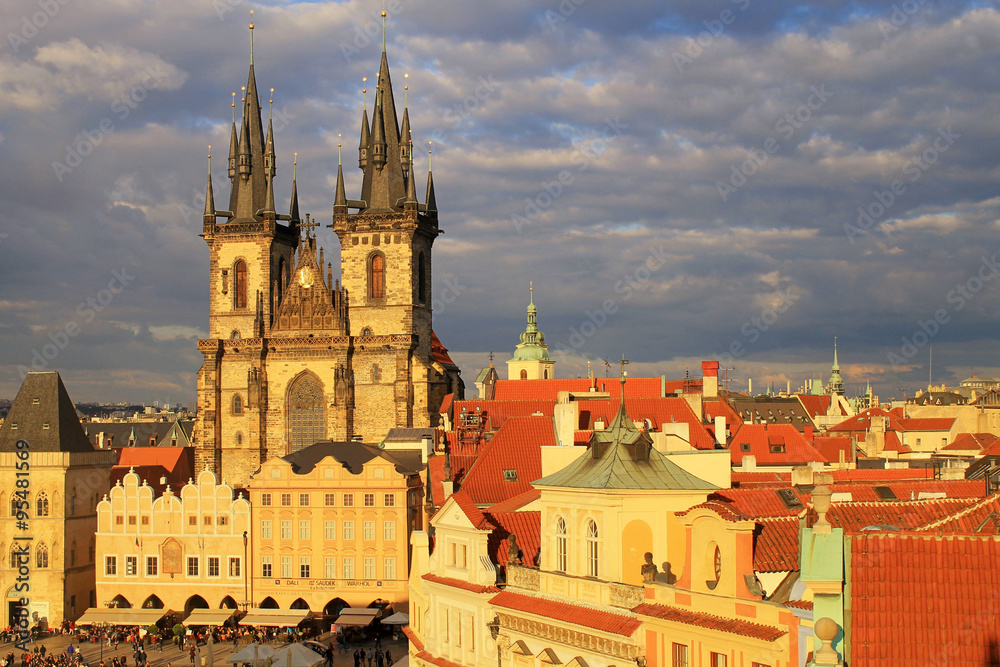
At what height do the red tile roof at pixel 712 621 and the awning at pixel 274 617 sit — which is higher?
the red tile roof at pixel 712 621

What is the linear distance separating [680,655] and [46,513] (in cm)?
5831

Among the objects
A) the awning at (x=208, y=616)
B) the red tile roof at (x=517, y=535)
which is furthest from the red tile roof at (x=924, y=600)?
the awning at (x=208, y=616)

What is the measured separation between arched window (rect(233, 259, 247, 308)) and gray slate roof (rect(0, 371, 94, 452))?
21888mm

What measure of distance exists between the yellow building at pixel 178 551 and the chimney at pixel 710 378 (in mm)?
45638

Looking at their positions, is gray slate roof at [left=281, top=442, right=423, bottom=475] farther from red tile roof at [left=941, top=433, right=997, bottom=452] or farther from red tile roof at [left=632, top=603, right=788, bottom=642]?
red tile roof at [left=632, top=603, right=788, bottom=642]

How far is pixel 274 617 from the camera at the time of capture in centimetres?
6594

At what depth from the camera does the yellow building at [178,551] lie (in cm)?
7119

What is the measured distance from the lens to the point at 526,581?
30516mm

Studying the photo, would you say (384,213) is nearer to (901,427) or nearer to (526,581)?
(901,427)

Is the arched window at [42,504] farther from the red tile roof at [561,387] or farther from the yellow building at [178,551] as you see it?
the red tile roof at [561,387]

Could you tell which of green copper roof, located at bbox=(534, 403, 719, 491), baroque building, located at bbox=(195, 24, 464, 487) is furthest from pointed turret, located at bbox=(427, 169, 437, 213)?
green copper roof, located at bbox=(534, 403, 719, 491)

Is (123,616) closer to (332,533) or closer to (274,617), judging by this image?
(274,617)

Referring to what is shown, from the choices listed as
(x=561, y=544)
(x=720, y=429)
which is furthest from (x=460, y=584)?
(x=720, y=429)

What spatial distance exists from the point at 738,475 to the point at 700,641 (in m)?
25.3
